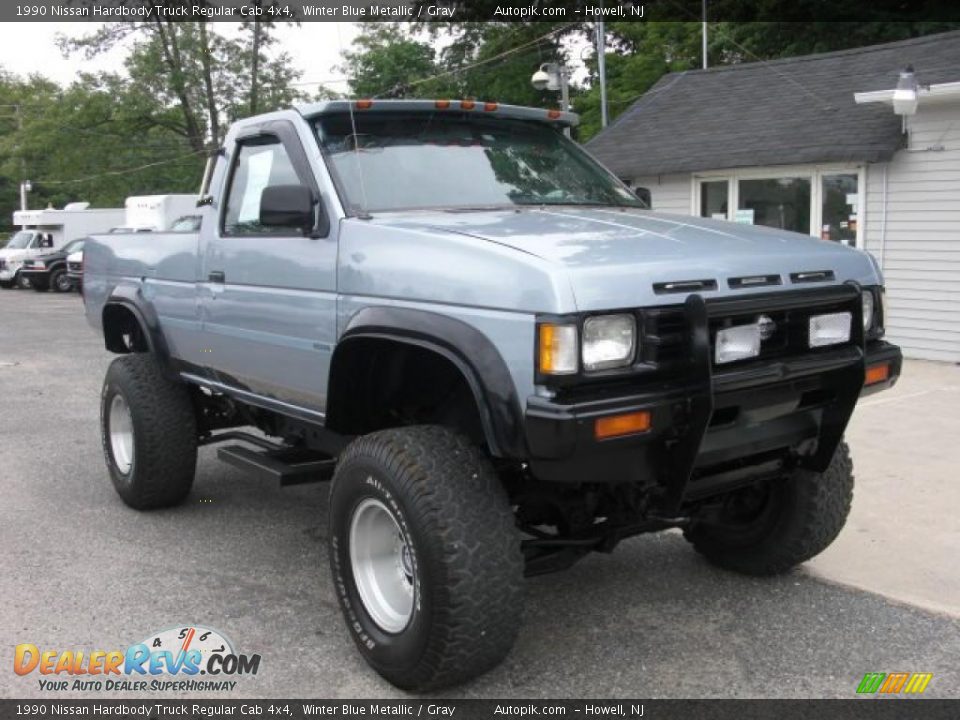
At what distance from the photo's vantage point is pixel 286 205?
389cm

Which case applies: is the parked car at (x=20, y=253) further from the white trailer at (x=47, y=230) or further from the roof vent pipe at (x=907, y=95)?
the roof vent pipe at (x=907, y=95)

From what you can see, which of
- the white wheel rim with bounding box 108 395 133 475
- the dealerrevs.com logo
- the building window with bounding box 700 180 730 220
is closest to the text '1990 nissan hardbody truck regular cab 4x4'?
the dealerrevs.com logo

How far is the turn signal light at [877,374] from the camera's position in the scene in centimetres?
377

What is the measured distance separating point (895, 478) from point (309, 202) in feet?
14.3

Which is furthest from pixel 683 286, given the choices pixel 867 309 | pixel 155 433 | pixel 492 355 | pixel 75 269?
pixel 75 269

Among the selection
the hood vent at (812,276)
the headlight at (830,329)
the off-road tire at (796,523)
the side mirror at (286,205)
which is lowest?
the off-road tire at (796,523)

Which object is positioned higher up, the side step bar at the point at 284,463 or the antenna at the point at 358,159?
the antenna at the point at 358,159

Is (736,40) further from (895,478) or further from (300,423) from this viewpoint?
(300,423)

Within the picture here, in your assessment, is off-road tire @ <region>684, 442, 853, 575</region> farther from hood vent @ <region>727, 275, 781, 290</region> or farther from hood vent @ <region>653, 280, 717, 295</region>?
hood vent @ <region>653, 280, 717, 295</region>

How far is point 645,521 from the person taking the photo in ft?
12.4

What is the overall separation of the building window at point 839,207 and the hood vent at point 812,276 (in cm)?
826

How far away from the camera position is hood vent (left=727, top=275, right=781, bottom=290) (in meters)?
3.30

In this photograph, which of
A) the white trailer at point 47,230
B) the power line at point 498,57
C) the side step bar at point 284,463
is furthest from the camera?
the white trailer at point 47,230

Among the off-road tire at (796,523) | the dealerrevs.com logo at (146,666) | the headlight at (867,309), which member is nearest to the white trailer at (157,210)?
the dealerrevs.com logo at (146,666)
